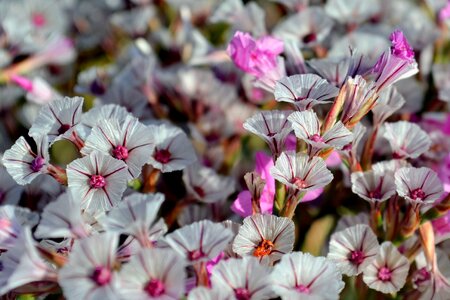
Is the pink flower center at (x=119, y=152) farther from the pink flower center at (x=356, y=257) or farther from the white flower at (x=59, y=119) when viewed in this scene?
the pink flower center at (x=356, y=257)

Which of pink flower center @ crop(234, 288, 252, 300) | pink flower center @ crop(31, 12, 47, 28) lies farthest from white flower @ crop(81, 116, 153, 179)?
pink flower center @ crop(31, 12, 47, 28)

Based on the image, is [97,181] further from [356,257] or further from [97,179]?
[356,257]

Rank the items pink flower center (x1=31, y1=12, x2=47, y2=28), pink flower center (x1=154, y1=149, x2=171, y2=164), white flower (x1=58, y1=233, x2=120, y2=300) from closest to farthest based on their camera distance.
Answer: white flower (x1=58, y1=233, x2=120, y2=300) → pink flower center (x1=154, y1=149, x2=171, y2=164) → pink flower center (x1=31, y1=12, x2=47, y2=28)

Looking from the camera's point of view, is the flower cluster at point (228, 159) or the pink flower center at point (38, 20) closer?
the flower cluster at point (228, 159)

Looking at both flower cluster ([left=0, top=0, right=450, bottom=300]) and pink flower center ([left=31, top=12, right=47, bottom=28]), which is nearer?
flower cluster ([left=0, top=0, right=450, bottom=300])

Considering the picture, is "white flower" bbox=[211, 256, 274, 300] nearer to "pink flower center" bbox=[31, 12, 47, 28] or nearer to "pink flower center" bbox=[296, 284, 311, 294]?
"pink flower center" bbox=[296, 284, 311, 294]

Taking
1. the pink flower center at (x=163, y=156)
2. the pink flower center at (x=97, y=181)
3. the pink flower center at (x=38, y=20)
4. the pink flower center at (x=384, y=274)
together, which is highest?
the pink flower center at (x=97, y=181)

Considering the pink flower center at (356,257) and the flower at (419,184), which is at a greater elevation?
the flower at (419,184)

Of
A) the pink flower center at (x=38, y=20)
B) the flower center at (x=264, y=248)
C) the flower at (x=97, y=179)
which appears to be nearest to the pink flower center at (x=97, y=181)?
the flower at (x=97, y=179)
